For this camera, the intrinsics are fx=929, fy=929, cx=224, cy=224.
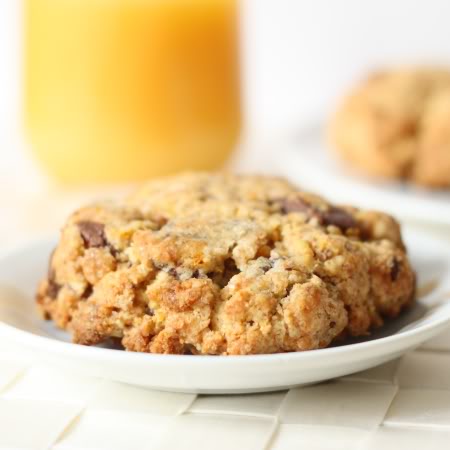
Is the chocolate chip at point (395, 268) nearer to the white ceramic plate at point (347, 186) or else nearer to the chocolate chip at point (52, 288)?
the chocolate chip at point (52, 288)

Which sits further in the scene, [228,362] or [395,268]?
[395,268]

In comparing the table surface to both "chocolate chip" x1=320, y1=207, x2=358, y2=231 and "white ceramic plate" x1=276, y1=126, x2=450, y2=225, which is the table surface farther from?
"white ceramic plate" x1=276, y1=126, x2=450, y2=225

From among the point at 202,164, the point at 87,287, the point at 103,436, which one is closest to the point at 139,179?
the point at 202,164

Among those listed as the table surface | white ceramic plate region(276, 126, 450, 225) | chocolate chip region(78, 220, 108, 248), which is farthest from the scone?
chocolate chip region(78, 220, 108, 248)

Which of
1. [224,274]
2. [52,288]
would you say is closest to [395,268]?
[224,274]

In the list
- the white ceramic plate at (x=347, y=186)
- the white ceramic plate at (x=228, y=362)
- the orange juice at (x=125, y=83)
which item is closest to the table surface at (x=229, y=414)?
the white ceramic plate at (x=228, y=362)

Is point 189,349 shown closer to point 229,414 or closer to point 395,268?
point 229,414

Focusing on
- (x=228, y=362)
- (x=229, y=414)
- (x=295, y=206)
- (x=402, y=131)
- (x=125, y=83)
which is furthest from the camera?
(x=125, y=83)
